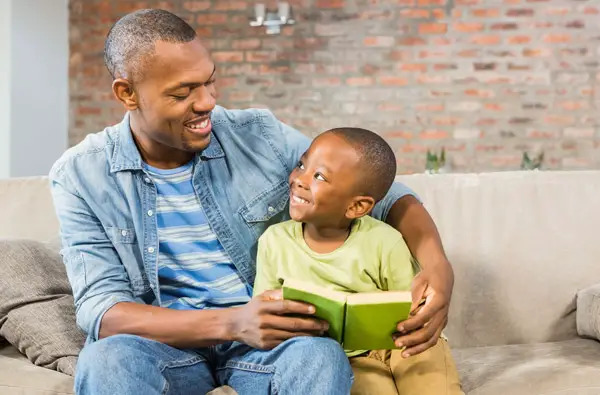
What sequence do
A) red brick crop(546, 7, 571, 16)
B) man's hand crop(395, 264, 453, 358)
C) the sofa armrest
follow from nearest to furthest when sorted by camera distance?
man's hand crop(395, 264, 453, 358)
the sofa armrest
red brick crop(546, 7, 571, 16)

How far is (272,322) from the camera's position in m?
1.56

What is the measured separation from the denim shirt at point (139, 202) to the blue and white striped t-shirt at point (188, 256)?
0.8 inches

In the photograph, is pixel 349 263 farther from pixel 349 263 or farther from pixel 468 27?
pixel 468 27

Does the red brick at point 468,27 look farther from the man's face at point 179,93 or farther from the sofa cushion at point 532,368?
the man's face at point 179,93

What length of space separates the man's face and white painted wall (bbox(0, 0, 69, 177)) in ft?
12.6

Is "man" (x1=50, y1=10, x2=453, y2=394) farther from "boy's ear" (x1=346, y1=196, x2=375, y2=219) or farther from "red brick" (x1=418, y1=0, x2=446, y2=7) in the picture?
"red brick" (x1=418, y1=0, x2=446, y2=7)

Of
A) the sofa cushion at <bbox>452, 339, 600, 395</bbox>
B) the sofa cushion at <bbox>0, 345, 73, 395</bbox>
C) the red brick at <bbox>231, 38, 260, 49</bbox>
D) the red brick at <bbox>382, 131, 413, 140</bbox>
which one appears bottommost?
the red brick at <bbox>382, 131, 413, 140</bbox>

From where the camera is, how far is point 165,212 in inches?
74.8

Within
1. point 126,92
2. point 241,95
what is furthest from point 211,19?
point 126,92

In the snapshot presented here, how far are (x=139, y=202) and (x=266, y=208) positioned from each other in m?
0.28

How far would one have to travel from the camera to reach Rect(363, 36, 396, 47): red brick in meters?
6.14

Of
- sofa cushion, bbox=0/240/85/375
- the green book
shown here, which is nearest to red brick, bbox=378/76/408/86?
sofa cushion, bbox=0/240/85/375

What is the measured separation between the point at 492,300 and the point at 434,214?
272 mm

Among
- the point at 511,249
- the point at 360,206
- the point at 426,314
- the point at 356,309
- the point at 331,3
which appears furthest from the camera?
the point at 331,3
